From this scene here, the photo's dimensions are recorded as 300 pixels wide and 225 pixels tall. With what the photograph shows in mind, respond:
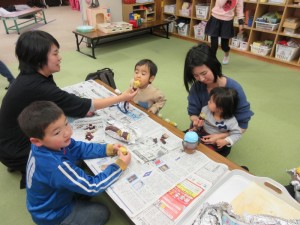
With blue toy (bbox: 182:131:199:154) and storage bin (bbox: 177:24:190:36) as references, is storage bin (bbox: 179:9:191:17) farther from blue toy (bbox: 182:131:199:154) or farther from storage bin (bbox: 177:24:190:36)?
blue toy (bbox: 182:131:199:154)

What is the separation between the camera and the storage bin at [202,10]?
438 centimetres

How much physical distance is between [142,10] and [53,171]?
448 cm

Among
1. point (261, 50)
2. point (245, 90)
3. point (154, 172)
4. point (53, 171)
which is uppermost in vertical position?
point (53, 171)

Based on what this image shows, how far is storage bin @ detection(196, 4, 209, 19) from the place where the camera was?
4.38m

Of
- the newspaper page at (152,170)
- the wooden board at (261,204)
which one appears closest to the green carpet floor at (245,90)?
the newspaper page at (152,170)

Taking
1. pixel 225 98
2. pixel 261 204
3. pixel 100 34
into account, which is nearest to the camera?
pixel 261 204

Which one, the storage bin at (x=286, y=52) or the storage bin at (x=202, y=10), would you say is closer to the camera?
the storage bin at (x=286, y=52)

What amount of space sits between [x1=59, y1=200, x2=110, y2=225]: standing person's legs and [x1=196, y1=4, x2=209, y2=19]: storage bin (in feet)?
13.7

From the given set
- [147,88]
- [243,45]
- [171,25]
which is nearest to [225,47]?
[243,45]

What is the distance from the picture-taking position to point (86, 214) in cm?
123

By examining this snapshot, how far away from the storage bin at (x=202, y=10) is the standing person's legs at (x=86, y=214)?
164 inches

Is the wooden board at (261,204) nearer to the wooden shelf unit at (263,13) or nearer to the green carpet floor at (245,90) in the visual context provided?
the green carpet floor at (245,90)

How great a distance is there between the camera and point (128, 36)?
5059 millimetres

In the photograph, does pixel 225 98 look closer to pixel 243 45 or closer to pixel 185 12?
pixel 243 45
